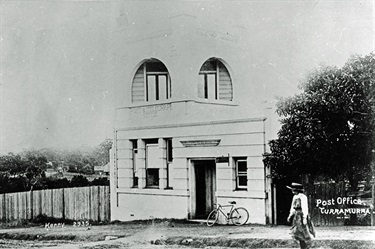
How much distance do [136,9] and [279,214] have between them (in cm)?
590

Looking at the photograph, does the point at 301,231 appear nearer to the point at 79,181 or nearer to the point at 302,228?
the point at 302,228

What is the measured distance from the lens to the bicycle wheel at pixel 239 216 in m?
12.0

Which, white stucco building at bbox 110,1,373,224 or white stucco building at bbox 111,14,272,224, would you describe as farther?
white stucco building at bbox 111,14,272,224

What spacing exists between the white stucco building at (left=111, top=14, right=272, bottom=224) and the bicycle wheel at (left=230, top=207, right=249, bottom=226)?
0.45ft

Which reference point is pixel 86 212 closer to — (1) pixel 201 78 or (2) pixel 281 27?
(1) pixel 201 78

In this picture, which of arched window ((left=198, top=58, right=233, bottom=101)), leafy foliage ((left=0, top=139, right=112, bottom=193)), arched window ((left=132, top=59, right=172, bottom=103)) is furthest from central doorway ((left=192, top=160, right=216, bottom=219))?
leafy foliage ((left=0, top=139, right=112, bottom=193))

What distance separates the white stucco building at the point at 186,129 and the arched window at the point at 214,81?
0.03 m

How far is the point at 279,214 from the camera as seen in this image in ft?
38.8

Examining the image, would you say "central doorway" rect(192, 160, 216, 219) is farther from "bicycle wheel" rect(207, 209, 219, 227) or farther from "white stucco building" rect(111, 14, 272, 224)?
"bicycle wheel" rect(207, 209, 219, 227)

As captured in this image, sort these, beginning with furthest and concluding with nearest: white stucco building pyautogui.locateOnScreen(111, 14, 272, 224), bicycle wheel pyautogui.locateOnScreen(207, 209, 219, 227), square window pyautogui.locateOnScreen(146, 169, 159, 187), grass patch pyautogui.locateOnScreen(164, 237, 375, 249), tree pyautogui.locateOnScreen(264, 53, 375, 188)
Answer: square window pyautogui.locateOnScreen(146, 169, 159, 187) → bicycle wheel pyautogui.locateOnScreen(207, 209, 219, 227) → white stucco building pyautogui.locateOnScreen(111, 14, 272, 224) → tree pyautogui.locateOnScreen(264, 53, 375, 188) → grass patch pyautogui.locateOnScreen(164, 237, 375, 249)

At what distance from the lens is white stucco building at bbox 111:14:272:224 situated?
11828 mm

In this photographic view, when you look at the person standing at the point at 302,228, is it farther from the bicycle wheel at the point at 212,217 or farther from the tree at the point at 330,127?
the bicycle wheel at the point at 212,217

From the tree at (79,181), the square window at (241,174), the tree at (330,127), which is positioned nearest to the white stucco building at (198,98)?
the square window at (241,174)

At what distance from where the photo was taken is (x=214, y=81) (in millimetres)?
12453
